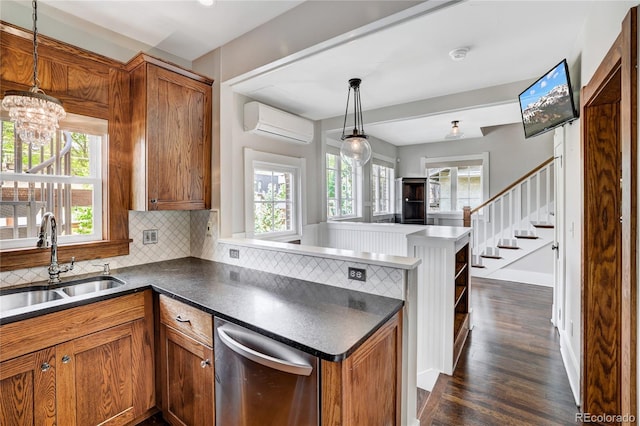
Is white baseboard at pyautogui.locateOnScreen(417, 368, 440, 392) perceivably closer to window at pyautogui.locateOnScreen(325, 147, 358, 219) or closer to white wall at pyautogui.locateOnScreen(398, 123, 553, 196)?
window at pyautogui.locateOnScreen(325, 147, 358, 219)

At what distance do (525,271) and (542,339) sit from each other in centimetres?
233

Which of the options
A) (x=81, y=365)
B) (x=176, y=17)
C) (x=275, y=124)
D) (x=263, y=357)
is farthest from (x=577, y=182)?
(x=81, y=365)

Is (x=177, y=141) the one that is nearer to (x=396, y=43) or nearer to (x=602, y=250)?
(x=396, y=43)

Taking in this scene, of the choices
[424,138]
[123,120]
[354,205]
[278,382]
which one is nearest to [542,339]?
[278,382]

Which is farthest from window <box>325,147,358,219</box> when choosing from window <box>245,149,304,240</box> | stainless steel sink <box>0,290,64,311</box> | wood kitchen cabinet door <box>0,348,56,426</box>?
wood kitchen cabinet door <box>0,348,56,426</box>

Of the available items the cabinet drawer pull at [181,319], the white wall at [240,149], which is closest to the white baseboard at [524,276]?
the white wall at [240,149]

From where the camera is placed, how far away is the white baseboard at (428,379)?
2357 mm

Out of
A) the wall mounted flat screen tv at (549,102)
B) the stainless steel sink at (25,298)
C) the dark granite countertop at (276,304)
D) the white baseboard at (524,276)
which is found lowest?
the white baseboard at (524,276)

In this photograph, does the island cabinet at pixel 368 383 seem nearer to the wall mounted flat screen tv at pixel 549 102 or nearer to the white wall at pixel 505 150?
the wall mounted flat screen tv at pixel 549 102

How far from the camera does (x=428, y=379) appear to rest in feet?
8.02

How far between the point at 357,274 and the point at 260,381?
0.78 m

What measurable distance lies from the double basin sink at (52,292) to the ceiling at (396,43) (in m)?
1.91

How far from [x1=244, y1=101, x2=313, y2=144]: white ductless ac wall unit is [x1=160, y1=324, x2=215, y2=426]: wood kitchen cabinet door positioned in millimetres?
2119

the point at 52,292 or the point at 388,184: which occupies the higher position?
the point at 388,184
